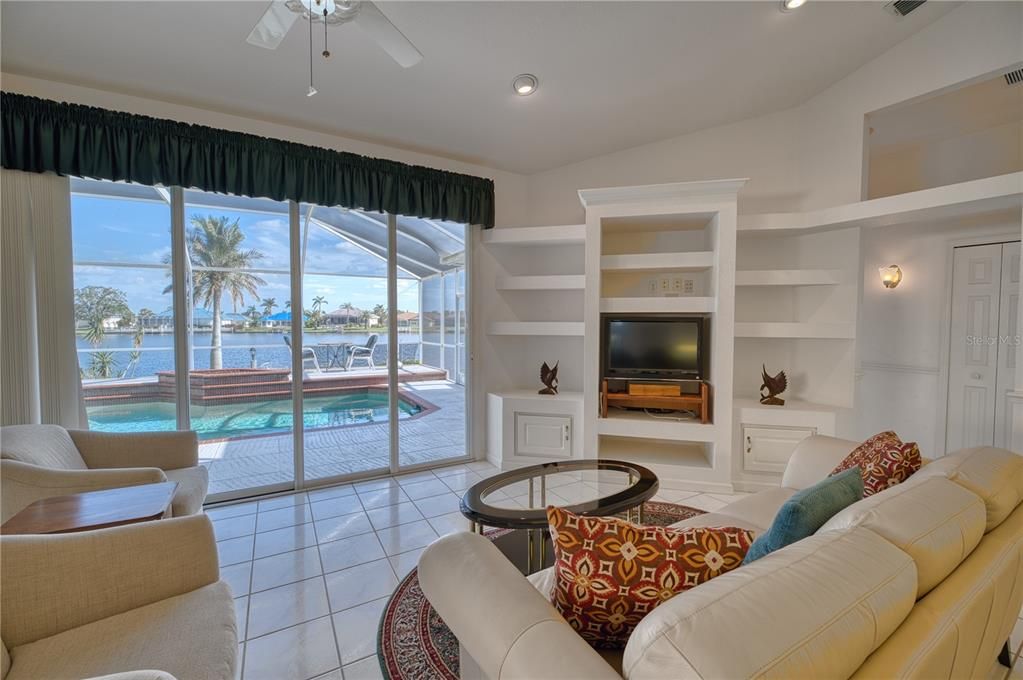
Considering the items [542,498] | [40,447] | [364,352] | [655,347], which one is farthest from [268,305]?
[655,347]

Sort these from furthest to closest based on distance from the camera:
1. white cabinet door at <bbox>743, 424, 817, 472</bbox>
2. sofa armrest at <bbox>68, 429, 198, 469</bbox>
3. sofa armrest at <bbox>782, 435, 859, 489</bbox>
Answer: white cabinet door at <bbox>743, 424, 817, 472</bbox>, sofa armrest at <bbox>68, 429, 198, 469</bbox>, sofa armrest at <bbox>782, 435, 859, 489</bbox>

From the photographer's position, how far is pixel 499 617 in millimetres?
958

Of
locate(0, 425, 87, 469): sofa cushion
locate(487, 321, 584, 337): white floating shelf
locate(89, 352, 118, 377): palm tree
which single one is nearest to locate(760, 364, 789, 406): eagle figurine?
locate(487, 321, 584, 337): white floating shelf

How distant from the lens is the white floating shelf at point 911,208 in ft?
8.18

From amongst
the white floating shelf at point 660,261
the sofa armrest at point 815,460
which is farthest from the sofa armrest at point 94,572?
the white floating shelf at point 660,261

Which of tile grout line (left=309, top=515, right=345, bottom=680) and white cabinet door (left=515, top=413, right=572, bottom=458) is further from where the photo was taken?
white cabinet door (left=515, top=413, right=572, bottom=458)

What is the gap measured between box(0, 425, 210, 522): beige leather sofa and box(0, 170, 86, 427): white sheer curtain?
0.41 meters

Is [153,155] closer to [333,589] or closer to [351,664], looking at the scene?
[333,589]

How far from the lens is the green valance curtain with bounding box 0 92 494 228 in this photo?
244 cm

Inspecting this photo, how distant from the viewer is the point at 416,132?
3404 millimetres

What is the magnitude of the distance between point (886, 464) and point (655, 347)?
1.93 m

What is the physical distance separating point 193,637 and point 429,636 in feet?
2.96

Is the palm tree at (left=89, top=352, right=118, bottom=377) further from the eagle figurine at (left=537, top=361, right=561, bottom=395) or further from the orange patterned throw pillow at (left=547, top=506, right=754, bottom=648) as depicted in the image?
the orange patterned throw pillow at (left=547, top=506, right=754, bottom=648)

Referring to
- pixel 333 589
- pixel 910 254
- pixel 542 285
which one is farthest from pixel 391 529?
pixel 910 254
